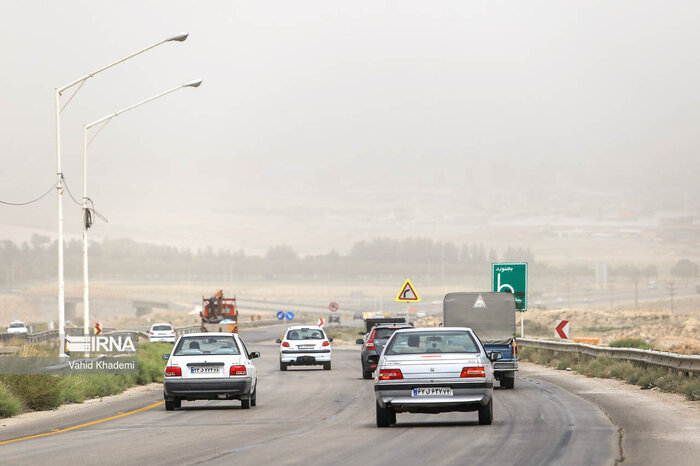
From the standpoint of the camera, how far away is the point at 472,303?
112 feet

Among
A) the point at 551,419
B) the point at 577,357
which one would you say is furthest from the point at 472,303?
the point at 551,419

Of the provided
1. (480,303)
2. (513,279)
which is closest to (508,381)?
(480,303)

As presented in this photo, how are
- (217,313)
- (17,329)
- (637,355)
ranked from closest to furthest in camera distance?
(637,355), (217,313), (17,329)

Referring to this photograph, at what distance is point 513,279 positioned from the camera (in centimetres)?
4547

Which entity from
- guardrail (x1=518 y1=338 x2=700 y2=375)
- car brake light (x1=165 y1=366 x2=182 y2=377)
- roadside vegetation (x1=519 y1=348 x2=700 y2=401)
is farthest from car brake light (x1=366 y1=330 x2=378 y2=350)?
car brake light (x1=165 y1=366 x2=182 y2=377)

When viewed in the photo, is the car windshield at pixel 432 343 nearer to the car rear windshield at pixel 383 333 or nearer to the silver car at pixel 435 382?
the silver car at pixel 435 382

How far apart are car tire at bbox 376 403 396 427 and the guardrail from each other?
10941mm

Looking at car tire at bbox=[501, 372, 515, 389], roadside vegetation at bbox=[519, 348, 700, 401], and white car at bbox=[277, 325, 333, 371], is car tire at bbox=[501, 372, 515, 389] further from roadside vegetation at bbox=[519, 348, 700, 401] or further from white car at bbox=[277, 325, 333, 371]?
white car at bbox=[277, 325, 333, 371]

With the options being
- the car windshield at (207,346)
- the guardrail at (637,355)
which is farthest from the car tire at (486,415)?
the guardrail at (637,355)

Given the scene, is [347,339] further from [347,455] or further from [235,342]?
[347,455]

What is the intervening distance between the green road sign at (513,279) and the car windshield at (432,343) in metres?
25.6

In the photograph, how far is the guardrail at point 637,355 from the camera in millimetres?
28328

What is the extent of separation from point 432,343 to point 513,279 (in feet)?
88.1

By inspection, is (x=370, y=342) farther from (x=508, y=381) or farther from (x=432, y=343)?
(x=432, y=343)
